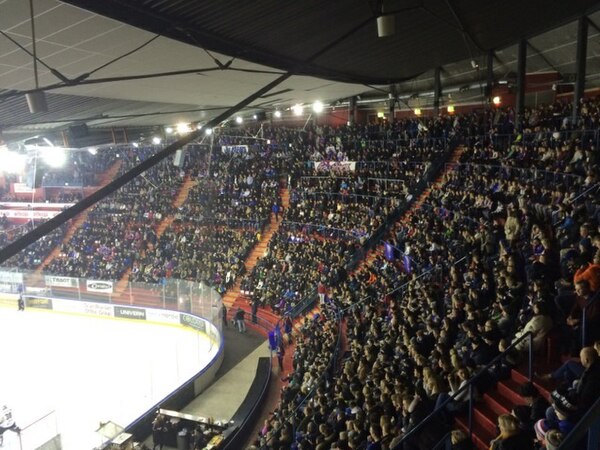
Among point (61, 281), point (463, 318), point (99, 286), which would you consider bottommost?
point (99, 286)

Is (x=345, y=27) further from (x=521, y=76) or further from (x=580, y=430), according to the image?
(x=521, y=76)

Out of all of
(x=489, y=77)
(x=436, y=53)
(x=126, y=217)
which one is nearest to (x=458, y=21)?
(x=436, y=53)

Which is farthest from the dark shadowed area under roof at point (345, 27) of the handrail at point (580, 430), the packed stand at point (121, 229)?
the packed stand at point (121, 229)

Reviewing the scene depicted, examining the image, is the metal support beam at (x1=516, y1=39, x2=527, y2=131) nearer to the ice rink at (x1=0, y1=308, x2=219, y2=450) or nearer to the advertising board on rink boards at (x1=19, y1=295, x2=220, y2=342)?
the advertising board on rink boards at (x1=19, y1=295, x2=220, y2=342)

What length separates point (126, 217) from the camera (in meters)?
32.4

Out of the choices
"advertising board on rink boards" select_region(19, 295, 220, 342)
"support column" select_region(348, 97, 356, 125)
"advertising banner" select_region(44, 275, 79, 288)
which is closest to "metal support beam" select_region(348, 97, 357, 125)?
"support column" select_region(348, 97, 356, 125)

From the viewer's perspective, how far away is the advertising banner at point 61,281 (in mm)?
23891

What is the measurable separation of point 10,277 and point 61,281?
324 cm

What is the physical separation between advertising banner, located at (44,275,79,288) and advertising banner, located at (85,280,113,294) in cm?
74

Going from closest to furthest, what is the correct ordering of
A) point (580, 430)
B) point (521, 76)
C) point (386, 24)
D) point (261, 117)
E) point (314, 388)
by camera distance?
point (580, 430), point (386, 24), point (314, 388), point (521, 76), point (261, 117)

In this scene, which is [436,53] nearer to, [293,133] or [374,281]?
[374,281]

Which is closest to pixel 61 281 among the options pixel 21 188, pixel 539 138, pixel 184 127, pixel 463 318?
pixel 184 127

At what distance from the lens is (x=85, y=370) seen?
55.7ft

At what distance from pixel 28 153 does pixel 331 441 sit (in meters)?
16.6
